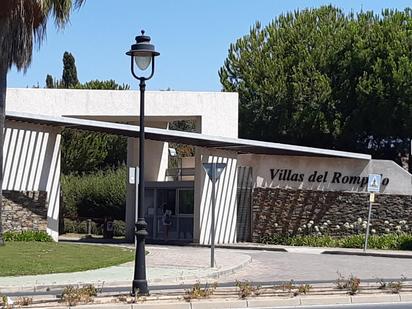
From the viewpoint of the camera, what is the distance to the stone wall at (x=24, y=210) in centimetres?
3094

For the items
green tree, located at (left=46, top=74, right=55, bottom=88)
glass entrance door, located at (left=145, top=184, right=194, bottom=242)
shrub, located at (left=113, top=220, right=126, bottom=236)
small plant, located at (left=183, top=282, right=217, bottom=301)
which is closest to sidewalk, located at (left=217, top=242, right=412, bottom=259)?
glass entrance door, located at (left=145, top=184, right=194, bottom=242)

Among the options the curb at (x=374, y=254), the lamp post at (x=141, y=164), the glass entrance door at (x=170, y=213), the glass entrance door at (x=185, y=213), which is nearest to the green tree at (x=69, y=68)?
the glass entrance door at (x=170, y=213)

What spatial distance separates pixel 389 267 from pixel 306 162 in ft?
38.8

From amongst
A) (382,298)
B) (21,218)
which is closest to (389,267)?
(382,298)

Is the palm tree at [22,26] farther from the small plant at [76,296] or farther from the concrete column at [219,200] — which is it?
the small plant at [76,296]

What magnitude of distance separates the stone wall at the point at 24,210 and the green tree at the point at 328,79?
979 inches

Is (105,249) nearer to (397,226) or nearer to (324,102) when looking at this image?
(397,226)

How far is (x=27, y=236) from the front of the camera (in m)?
30.3

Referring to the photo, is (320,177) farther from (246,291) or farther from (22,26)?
(246,291)

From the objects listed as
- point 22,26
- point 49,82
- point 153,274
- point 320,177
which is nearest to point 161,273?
point 153,274

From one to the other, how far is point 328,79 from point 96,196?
16.8m

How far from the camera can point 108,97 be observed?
35.2 meters

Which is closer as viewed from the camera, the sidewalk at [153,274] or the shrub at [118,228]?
the sidewalk at [153,274]

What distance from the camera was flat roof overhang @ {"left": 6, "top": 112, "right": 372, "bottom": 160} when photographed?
97.1 feet
